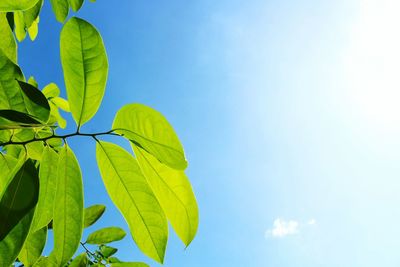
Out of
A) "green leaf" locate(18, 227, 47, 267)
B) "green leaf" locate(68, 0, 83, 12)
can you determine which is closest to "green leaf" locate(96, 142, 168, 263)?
"green leaf" locate(18, 227, 47, 267)

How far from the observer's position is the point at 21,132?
111 centimetres

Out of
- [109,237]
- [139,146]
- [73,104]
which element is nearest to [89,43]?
[73,104]

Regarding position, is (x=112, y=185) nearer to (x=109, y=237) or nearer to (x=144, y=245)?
(x=144, y=245)

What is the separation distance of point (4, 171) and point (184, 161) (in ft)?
1.64

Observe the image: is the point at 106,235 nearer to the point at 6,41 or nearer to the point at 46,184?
the point at 46,184

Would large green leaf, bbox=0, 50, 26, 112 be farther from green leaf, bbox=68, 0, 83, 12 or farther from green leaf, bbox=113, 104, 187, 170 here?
green leaf, bbox=68, 0, 83, 12

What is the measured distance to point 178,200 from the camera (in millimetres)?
875

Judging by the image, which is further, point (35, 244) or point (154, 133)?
point (35, 244)

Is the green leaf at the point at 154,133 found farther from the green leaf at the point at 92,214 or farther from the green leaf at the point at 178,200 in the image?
the green leaf at the point at 92,214

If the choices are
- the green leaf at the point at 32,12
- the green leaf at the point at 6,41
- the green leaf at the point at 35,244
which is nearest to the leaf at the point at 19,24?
the green leaf at the point at 32,12

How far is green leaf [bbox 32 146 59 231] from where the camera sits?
92 centimetres

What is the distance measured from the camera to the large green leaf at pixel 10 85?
849mm

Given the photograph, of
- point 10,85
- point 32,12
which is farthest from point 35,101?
point 32,12

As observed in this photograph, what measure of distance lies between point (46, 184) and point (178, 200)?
0.31 meters
